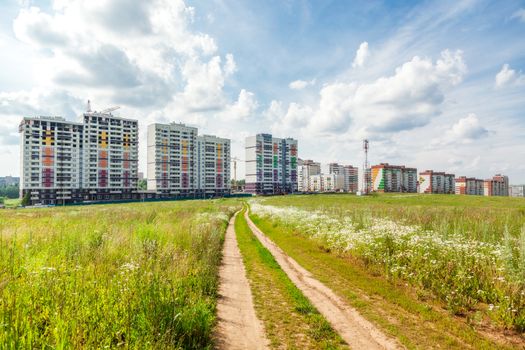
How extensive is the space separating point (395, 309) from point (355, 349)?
2.81 metres

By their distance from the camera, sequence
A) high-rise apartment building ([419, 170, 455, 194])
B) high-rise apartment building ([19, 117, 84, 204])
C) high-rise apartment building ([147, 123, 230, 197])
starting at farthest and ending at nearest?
high-rise apartment building ([419, 170, 455, 194]) < high-rise apartment building ([147, 123, 230, 197]) < high-rise apartment building ([19, 117, 84, 204])

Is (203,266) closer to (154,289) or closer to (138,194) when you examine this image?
(154,289)

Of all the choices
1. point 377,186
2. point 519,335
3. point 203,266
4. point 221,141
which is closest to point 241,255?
point 203,266

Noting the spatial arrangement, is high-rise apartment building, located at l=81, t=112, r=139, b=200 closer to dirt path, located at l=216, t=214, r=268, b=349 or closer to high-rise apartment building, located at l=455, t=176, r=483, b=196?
dirt path, located at l=216, t=214, r=268, b=349

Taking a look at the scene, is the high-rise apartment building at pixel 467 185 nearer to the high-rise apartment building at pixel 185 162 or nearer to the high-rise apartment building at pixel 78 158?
the high-rise apartment building at pixel 185 162

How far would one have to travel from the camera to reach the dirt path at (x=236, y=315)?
5.97 meters

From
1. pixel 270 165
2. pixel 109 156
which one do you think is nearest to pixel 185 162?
pixel 109 156

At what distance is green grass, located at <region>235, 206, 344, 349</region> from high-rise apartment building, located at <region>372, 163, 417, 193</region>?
184 meters

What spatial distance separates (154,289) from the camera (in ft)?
19.1

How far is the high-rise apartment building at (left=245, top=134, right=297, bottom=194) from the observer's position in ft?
466

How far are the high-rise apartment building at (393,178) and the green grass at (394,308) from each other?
181m

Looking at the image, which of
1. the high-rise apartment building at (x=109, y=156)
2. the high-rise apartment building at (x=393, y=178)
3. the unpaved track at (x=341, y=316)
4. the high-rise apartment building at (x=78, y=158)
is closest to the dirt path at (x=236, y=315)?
the unpaved track at (x=341, y=316)

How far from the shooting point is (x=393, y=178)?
18638 centimetres

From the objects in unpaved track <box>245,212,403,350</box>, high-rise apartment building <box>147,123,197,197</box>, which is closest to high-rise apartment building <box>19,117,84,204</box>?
high-rise apartment building <box>147,123,197,197</box>
